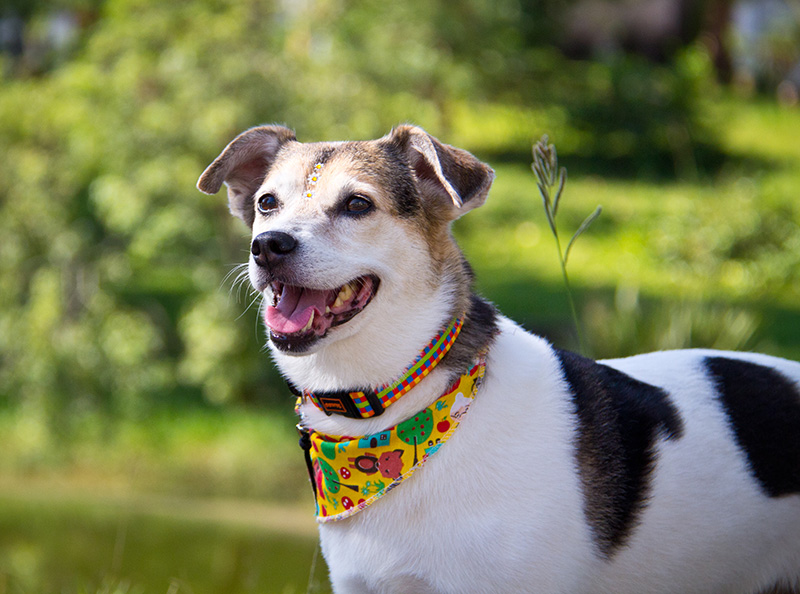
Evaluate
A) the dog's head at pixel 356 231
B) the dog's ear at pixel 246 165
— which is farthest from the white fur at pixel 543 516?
the dog's ear at pixel 246 165

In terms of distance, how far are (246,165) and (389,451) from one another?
1.34m

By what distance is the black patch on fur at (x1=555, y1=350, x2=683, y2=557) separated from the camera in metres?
2.64

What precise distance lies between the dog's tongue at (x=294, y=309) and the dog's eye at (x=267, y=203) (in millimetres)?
380

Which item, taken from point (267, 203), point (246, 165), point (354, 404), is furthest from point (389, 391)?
point (246, 165)

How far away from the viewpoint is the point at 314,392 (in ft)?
9.25

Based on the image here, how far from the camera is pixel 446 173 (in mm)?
2814

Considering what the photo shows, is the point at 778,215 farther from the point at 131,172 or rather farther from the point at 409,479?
the point at 409,479

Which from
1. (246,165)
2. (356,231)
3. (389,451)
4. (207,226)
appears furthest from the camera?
(207,226)

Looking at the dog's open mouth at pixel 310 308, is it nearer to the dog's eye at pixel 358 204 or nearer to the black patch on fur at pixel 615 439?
the dog's eye at pixel 358 204

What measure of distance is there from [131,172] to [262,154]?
5568 mm

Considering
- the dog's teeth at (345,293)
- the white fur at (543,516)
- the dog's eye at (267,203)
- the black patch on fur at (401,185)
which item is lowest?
the white fur at (543,516)

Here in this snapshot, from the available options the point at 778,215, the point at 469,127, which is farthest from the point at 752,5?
the point at 778,215

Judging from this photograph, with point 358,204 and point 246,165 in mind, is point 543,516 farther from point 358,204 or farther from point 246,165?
point 246,165

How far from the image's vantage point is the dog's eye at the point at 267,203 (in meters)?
3.04
